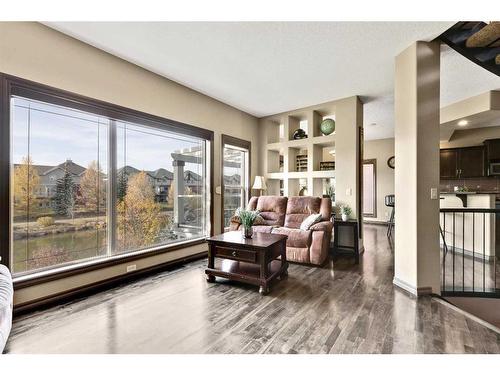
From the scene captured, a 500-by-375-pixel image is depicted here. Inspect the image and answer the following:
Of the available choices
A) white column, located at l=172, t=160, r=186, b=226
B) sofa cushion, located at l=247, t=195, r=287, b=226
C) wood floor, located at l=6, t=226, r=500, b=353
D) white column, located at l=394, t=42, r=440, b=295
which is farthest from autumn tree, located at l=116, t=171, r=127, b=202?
white column, located at l=394, t=42, r=440, b=295

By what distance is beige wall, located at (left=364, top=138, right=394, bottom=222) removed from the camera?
7.54 m

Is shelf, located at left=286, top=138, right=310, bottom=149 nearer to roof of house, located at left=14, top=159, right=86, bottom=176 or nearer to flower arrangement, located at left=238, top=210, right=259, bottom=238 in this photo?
flower arrangement, located at left=238, top=210, right=259, bottom=238

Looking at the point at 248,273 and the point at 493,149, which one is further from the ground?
the point at 493,149

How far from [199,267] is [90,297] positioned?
1.44 metres

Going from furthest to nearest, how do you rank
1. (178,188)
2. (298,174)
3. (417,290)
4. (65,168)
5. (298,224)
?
(298,174), (298,224), (178,188), (65,168), (417,290)

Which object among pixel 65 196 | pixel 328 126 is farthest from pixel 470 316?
pixel 65 196

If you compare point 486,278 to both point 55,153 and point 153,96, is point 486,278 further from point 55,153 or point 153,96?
point 55,153

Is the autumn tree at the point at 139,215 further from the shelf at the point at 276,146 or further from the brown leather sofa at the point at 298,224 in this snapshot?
the shelf at the point at 276,146

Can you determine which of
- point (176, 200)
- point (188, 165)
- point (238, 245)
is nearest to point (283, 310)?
point (238, 245)

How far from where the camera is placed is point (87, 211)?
2945mm

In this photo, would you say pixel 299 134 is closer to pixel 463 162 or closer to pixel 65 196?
pixel 65 196

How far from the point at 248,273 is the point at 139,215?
179cm

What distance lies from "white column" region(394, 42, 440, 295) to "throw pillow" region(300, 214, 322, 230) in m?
1.37

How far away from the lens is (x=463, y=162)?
6172mm
